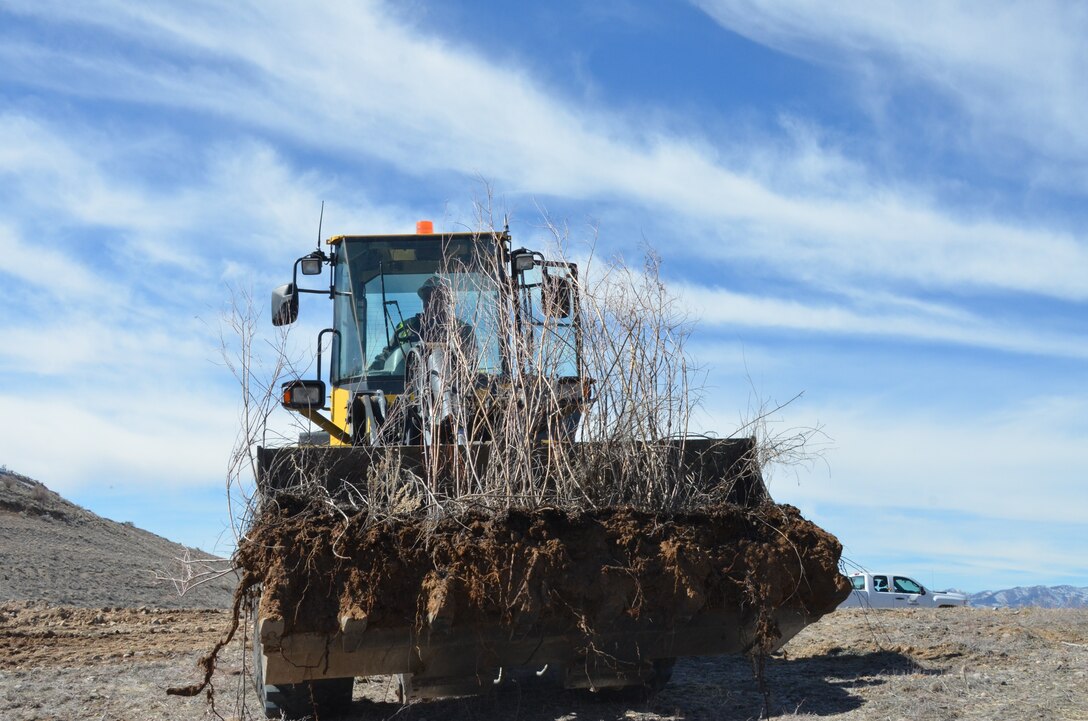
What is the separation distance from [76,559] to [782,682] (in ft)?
49.1

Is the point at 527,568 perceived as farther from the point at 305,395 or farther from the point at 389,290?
the point at 389,290

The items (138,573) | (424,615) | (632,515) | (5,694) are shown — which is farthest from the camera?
(138,573)

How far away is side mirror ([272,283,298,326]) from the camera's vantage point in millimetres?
7754

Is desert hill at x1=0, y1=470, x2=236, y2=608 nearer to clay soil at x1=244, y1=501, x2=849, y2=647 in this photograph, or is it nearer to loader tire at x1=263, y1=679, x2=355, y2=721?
loader tire at x1=263, y1=679, x2=355, y2=721

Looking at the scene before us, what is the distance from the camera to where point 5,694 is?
753 centimetres

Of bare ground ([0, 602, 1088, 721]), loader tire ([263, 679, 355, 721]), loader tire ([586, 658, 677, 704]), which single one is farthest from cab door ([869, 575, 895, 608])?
loader tire ([263, 679, 355, 721])

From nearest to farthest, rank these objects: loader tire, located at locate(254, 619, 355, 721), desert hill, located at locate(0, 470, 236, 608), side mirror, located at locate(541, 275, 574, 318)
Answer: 1. loader tire, located at locate(254, 619, 355, 721)
2. side mirror, located at locate(541, 275, 574, 318)
3. desert hill, located at locate(0, 470, 236, 608)

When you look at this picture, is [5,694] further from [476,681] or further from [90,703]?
[476,681]

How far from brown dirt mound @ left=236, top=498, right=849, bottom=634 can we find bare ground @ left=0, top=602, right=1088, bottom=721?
0.69 m

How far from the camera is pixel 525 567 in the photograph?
549 centimetres

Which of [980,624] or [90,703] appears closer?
[90,703]

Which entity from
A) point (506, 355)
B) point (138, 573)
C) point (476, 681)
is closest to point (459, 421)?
point (506, 355)

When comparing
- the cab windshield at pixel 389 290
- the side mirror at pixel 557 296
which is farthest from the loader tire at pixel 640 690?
the cab windshield at pixel 389 290

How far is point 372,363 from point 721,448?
8.73 feet
